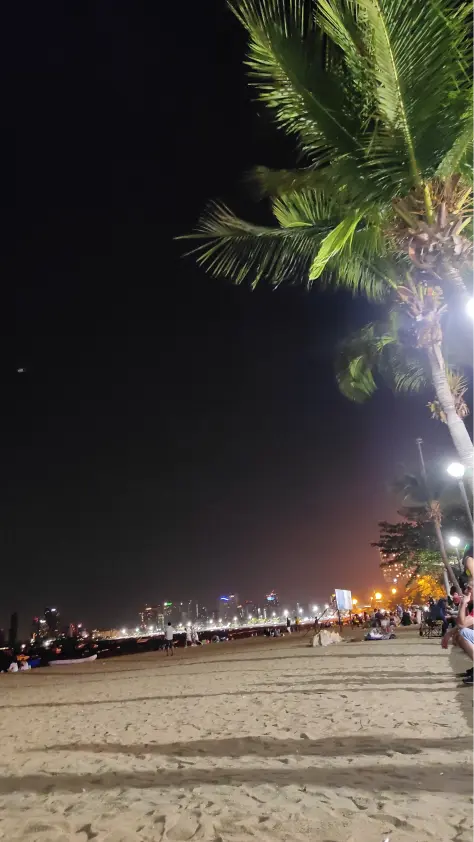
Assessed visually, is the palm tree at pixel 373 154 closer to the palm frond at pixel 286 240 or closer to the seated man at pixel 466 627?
the palm frond at pixel 286 240

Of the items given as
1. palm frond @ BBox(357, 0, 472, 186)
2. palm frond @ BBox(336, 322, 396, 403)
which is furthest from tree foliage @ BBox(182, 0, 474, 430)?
palm frond @ BBox(336, 322, 396, 403)

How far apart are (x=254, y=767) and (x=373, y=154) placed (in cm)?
697

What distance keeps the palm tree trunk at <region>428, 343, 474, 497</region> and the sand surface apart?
314 centimetres

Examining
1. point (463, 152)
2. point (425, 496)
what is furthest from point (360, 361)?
point (425, 496)

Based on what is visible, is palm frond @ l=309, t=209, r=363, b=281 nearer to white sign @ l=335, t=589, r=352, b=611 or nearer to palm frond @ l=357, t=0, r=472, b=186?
palm frond @ l=357, t=0, r=472, b=186

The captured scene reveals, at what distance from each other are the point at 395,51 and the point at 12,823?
8036 millimetres

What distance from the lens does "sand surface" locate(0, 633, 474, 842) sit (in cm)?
374

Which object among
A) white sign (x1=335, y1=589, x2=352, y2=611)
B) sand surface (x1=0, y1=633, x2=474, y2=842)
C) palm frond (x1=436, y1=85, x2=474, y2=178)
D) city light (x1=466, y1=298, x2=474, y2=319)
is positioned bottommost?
sand surface (x1=0, y1=633, x2=474, y2=842)

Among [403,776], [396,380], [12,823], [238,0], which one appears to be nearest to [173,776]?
[12,823]

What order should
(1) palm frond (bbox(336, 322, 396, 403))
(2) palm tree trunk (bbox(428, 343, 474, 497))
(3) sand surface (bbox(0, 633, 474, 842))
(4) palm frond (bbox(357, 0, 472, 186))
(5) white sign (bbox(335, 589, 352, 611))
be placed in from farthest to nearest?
(5) white sign (bbox(335, 589, 352, 611)), (1) palm frond (bbox(336, 322, 396, 403)), (2) palm tree trunk (bbox(428, 343, 474, 497)), (4) palm frond (bbox(357, 0, 472, 186)), (3) sand surface (bbox(0, 633, 474, 842))

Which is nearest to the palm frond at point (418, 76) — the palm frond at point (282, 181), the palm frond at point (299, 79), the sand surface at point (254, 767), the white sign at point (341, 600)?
the palm frond at point (299, 79)

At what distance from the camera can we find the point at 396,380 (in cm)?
1419

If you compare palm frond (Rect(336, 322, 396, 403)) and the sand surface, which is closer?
the sand surface

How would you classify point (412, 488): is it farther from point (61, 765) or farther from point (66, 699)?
point (61, 765)
